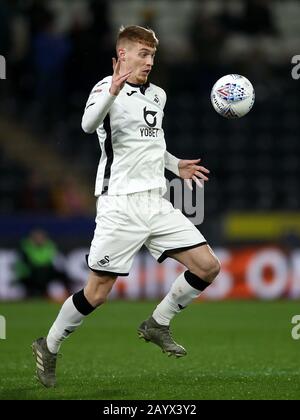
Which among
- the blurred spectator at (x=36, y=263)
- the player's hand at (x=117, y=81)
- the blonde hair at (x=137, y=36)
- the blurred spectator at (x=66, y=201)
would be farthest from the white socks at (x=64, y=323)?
the blurred spectator at (x=66, y=201)

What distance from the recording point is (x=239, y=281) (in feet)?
51.6

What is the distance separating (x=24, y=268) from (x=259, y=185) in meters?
4.69

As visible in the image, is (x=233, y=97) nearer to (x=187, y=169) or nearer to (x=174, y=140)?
(x=187, y=169)

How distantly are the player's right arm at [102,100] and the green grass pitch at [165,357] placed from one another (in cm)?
182

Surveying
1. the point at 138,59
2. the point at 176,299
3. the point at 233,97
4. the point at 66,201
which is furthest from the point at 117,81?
the point at 66,201

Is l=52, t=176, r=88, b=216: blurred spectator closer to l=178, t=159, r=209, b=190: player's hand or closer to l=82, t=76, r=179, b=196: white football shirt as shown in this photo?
l=178, t=159, r=209, b=190: player's hand

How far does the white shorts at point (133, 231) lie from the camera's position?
6.97 meters

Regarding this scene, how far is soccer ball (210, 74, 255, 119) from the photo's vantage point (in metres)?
7.23

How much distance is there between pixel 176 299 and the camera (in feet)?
24.2

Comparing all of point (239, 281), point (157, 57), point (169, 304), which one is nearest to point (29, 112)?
point (157, 57)

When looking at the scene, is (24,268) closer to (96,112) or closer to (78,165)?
(78,165)

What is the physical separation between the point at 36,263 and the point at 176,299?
865cm

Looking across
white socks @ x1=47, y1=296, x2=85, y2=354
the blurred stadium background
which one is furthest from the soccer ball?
the blurred stadium background

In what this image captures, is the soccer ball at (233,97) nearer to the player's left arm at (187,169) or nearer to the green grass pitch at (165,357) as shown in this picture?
the player's left arm at (187,169)
